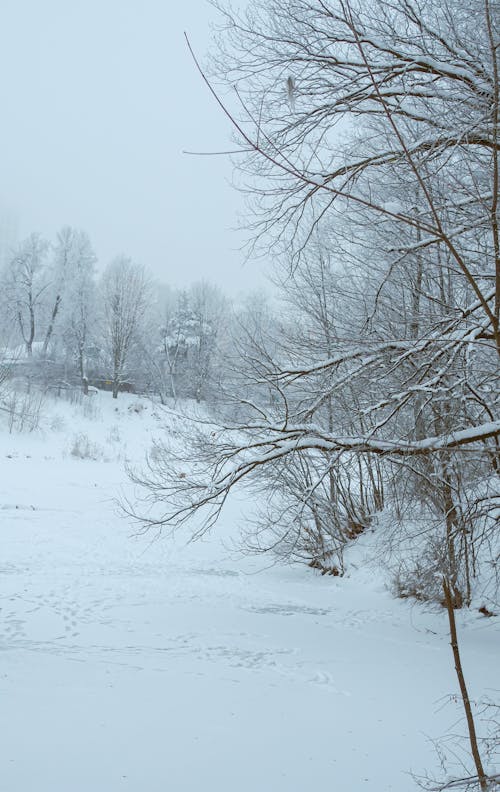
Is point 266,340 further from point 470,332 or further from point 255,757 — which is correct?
point 255,757

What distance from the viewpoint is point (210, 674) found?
5.34 metres

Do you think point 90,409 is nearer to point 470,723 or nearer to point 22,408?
point 22,408

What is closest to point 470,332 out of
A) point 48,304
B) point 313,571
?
point 313,571

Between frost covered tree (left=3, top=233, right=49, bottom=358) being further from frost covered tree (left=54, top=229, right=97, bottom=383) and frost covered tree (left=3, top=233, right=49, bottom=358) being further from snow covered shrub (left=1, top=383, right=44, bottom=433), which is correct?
snow covered shrub (left=1, top=383, right=44, bottom=433)

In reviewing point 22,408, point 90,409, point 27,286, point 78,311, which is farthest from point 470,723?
point 27,286

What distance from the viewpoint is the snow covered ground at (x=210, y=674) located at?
3627mm

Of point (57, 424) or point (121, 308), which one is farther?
point (121, 308)

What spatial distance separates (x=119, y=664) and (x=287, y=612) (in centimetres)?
308

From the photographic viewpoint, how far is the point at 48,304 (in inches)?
1233

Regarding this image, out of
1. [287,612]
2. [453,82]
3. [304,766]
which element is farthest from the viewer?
[287,612]

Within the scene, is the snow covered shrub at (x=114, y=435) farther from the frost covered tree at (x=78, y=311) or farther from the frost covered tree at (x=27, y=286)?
the frost covered tree at (x=27, y=286)

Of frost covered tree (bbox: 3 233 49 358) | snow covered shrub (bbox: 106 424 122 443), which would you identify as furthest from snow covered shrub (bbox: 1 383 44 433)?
frost covered tree (bbox: 3 233 49 358)

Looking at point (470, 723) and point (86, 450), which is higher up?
point (470, 723)

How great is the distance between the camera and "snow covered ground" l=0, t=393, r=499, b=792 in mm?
3627
